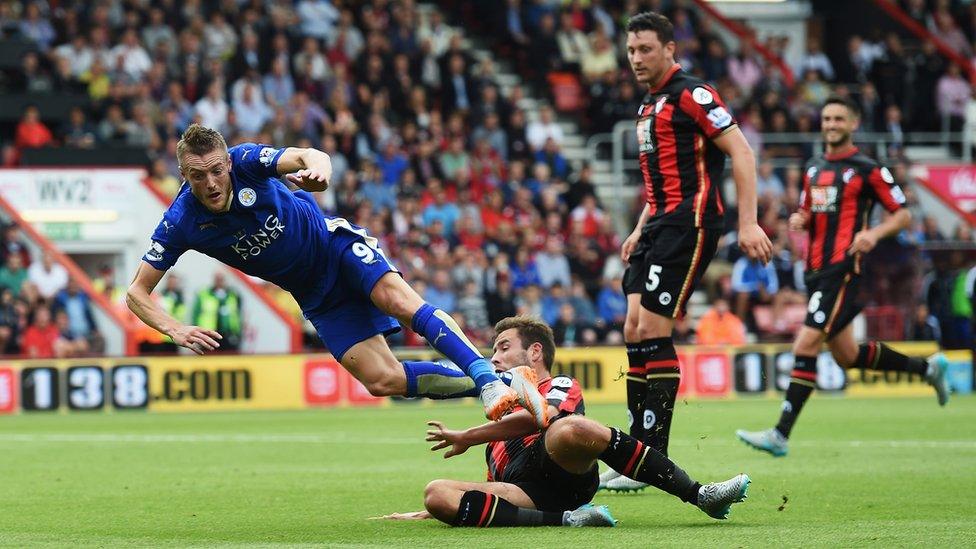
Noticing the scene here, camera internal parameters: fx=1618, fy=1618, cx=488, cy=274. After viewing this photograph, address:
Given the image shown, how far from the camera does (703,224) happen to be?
9.19 m

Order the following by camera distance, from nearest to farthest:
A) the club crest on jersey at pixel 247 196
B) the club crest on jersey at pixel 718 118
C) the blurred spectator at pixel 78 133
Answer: the club crest on jersey at pixel 247 196 → the club crest on jersey at pixel 718 118 → the blurred spectator at pixel 78 133

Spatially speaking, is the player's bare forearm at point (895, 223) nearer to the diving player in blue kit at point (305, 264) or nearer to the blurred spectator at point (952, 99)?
the diving player in blue kit at point (305, 264)

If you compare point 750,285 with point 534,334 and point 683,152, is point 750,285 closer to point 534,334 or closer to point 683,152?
point 683,152

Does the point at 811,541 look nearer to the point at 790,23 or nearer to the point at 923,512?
the point at 923,512

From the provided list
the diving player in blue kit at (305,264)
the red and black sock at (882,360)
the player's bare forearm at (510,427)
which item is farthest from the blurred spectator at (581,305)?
the player's bare forearm at (510,427)

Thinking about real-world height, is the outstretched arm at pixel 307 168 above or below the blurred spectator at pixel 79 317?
above

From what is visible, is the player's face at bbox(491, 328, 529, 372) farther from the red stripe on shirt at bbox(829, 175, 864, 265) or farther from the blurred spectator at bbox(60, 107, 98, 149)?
the blurred spectator at bbox(60, 107, 98, 149)

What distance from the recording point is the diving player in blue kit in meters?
7.85

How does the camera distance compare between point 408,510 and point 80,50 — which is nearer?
point 408,510

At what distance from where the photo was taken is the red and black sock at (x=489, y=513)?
7.71m

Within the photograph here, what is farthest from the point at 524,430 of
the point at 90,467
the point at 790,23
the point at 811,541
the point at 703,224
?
the point at 790,23

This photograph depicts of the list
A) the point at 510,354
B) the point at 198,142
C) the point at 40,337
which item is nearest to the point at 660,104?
the point at 510,354

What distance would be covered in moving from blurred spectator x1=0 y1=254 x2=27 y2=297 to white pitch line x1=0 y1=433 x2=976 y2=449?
5.73 m

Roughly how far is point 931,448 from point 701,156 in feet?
14.3
